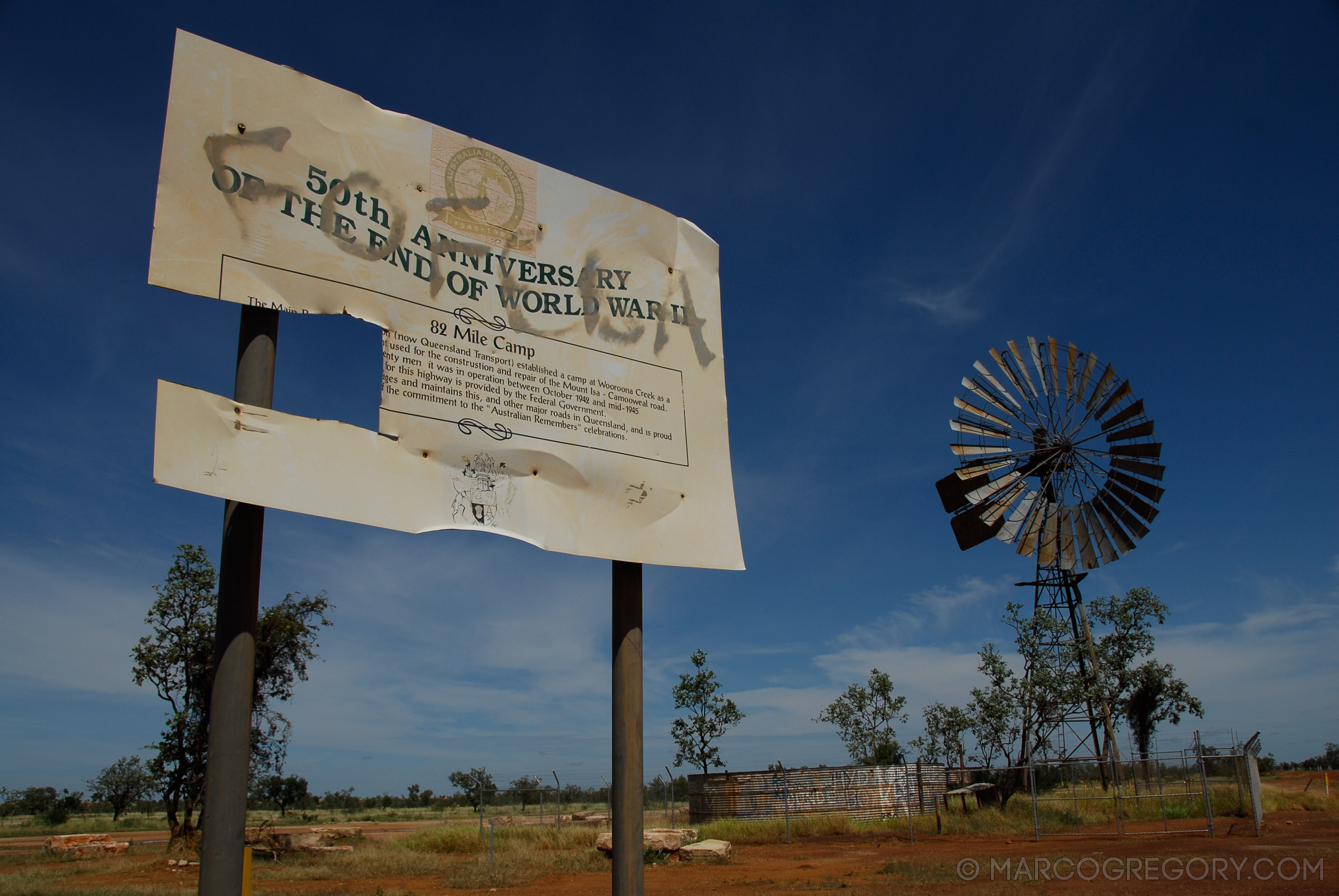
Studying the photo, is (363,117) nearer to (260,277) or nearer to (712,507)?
(260,277)

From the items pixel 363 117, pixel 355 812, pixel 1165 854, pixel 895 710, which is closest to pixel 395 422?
pixel 363 117

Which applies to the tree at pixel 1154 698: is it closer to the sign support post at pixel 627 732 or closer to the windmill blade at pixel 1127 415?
the windmill blade at pixel 1127 415

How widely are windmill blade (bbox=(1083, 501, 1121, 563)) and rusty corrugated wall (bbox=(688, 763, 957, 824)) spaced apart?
9.69m

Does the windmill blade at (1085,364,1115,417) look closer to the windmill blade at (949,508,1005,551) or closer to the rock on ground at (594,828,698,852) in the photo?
the windmill blade at (949,508,1005,551)

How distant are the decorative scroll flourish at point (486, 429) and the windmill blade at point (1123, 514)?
98.5 ft

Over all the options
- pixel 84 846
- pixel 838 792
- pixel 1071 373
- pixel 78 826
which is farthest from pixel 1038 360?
pixel 78 826

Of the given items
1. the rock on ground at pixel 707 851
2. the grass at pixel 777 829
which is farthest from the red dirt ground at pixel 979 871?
the grass at pixel 777 829

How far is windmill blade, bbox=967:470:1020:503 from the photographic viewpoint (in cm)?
2986

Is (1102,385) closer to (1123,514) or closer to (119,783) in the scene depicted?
(1123,514)

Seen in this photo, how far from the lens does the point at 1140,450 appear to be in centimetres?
2877

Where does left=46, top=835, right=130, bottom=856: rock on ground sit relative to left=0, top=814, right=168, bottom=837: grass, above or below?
above

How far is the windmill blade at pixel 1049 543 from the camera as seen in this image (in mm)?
30078

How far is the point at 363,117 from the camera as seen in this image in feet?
12.9

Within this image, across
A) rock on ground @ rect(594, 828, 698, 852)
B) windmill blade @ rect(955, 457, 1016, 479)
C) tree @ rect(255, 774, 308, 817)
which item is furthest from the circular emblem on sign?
tree @ rect(255, 774, 308, 817)
